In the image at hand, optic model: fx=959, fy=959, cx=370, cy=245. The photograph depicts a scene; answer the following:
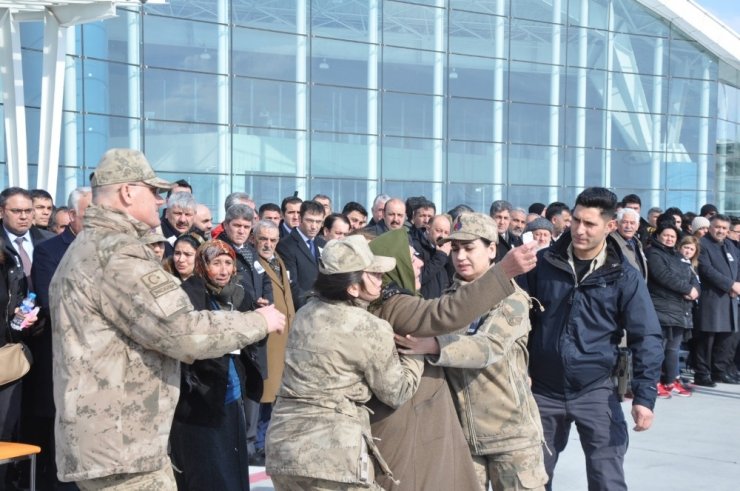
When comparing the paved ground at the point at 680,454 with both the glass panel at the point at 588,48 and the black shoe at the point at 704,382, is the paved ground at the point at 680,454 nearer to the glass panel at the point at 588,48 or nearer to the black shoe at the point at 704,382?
the black shoe at the point at 704,382

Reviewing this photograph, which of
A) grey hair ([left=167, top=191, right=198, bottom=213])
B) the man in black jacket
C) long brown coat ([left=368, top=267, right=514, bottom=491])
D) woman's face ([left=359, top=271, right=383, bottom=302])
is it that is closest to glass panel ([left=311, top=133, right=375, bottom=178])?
grey hair ([left=167, top=191, right=198, bottom=213])

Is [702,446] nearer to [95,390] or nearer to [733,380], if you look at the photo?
[733,380]

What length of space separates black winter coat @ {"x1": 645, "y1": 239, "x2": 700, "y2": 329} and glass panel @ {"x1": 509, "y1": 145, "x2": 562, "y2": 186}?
15.5 metres

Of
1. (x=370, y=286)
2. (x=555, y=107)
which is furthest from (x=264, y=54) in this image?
(x=370, y=286)

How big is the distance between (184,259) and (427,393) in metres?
2.54

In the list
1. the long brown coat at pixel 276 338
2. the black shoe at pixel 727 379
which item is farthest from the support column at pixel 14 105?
the black shoe at pixel 727 379

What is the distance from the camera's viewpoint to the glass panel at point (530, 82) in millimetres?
24844

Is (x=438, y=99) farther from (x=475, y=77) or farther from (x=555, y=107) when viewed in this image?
(x=555, y=107)

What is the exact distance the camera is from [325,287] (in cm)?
336

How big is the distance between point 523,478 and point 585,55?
76.9 feet

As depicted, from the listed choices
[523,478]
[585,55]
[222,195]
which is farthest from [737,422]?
[585,55]

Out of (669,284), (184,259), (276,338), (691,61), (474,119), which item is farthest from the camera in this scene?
(691,61)

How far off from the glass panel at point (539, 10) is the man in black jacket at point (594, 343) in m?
21.4

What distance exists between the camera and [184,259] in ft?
18.8
